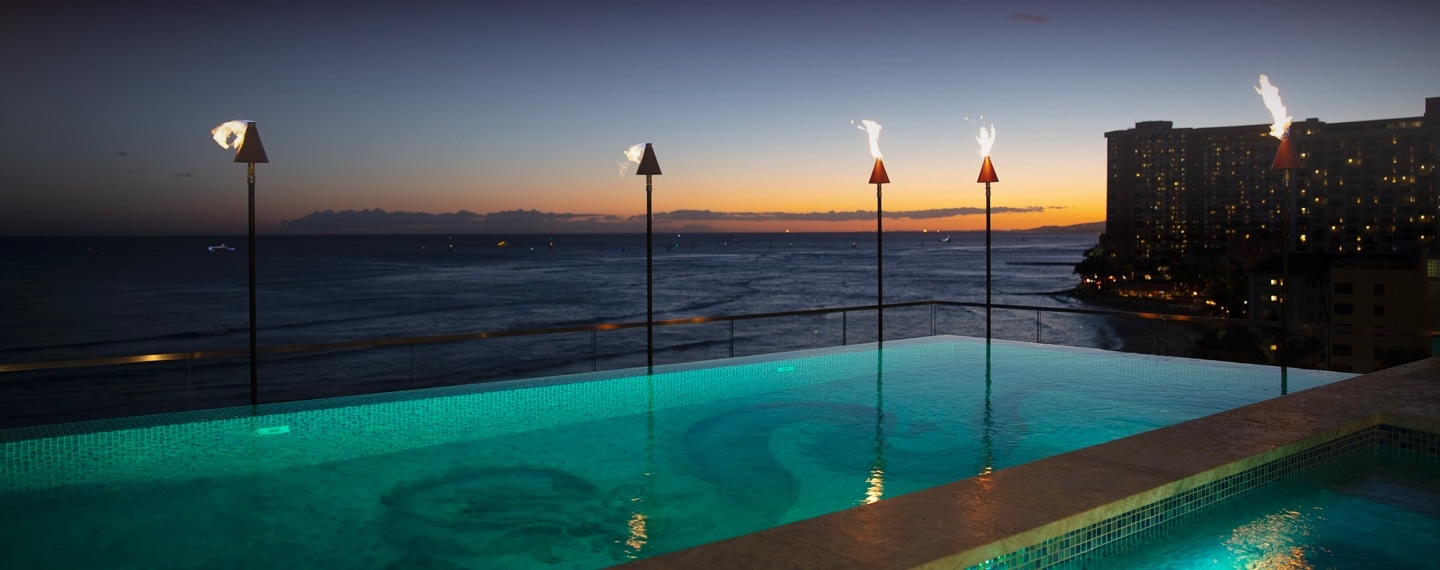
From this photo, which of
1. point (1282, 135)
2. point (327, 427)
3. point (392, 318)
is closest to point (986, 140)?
point (1282, 135)

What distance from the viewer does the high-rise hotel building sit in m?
77.7

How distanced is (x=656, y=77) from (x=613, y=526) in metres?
22.8

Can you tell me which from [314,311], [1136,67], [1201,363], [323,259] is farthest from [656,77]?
[323,259]

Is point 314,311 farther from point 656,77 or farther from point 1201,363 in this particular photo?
point 1201,363

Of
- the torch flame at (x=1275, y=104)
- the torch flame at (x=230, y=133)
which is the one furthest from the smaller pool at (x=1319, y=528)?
the torch flame at (x=230, y=133)

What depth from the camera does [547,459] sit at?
557 cm

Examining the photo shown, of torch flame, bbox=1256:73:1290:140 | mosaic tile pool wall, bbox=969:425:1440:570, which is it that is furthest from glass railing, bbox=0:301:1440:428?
mosaic tile pool wall, bbox=969:425:1440:570

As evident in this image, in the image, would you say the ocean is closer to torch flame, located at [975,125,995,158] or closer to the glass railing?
the glass railing

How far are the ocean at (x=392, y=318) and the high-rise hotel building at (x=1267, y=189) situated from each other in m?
28.0

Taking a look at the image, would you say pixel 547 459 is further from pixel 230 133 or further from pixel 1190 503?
pixel 230 133

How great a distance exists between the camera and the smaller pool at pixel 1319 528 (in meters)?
3.48

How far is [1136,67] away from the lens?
22.9 m

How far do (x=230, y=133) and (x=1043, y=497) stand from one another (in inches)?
265

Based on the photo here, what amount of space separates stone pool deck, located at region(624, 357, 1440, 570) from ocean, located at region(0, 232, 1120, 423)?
5433 mm
